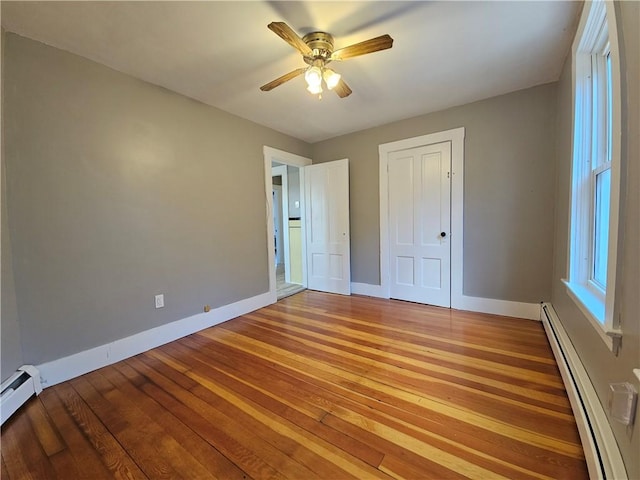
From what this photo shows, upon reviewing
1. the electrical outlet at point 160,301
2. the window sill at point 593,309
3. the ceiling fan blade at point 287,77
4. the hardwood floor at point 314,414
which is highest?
the ceiling fan blade at point 287,77

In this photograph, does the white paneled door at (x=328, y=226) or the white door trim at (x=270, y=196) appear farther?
the white paneled door at (x=328, y=226)

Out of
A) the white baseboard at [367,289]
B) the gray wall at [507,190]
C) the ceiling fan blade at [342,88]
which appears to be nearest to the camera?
the ceiling fan blade at [342,88]

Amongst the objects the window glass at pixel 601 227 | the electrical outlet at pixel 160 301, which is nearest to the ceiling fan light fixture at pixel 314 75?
the window glass at pixel 601 227

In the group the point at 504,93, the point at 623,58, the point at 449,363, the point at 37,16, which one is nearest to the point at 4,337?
the point at 37,16

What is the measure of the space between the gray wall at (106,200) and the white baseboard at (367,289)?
1.78 meters

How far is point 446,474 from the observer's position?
3.68ft

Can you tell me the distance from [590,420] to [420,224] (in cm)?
240

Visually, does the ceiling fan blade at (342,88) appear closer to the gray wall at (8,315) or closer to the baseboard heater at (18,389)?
the gray wall at (8,315)

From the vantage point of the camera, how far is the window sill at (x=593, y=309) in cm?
105

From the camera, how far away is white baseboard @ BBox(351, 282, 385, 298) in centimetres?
375

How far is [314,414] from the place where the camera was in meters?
1.50

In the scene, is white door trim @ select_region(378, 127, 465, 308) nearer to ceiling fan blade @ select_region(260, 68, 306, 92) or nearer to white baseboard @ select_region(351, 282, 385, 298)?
white baseboard @ select_region(351, 282, 385, 298)

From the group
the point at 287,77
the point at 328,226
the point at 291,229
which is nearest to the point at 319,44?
the point at 287,77

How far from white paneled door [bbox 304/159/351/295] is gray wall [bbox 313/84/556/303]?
4.09ft
